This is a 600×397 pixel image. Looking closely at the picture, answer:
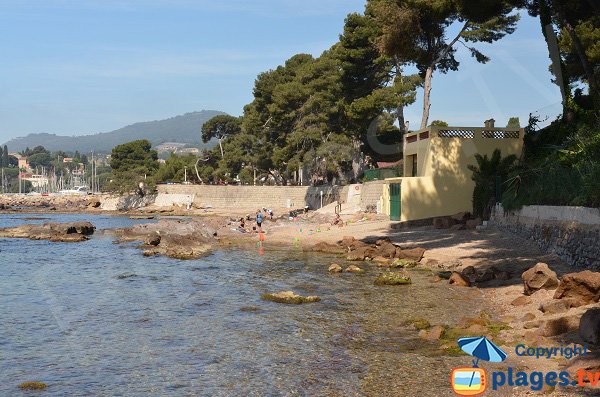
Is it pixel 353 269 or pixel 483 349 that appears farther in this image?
pixel 353 269

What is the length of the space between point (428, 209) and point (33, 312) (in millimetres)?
25556

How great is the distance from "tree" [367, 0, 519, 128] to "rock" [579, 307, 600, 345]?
63.3ft

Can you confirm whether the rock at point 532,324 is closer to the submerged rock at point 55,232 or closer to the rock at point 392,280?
the rock at point 392,280

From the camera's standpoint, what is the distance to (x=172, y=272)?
29.8m

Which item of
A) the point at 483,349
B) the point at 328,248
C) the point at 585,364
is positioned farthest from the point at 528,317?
the point at 328,248

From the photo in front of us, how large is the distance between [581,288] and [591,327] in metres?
3.41

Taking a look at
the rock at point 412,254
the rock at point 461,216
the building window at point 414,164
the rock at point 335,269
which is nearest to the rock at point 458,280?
the rock at point 335,269

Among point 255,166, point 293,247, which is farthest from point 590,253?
point 255,166

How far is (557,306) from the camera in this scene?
51.7 feet

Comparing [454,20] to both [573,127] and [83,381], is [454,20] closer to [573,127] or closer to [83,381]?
[573,127]

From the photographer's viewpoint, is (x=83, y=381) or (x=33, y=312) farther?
(x=33, y=312)

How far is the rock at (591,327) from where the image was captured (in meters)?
12.6

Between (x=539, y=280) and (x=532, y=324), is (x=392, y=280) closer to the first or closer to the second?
(x=539, y=280)

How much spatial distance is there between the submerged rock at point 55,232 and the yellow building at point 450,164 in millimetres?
25434
